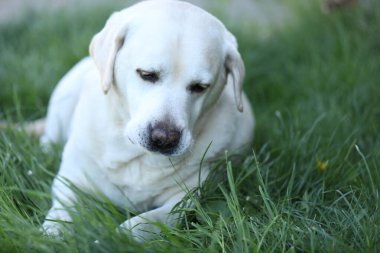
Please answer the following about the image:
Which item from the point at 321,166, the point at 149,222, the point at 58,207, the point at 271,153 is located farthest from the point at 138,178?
the point at 321,166

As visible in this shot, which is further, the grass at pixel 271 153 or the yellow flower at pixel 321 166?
the yellow flower at pixel 321 166

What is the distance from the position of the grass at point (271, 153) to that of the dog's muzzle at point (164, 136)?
245 mm

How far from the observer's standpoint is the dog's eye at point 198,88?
2.64 m

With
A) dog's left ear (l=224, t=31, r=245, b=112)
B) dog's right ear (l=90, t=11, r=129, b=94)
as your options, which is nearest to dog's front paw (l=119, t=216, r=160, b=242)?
dog's right ear (l=90, t=11, r=129, b=94)

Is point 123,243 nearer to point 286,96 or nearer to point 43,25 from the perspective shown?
point 286,96

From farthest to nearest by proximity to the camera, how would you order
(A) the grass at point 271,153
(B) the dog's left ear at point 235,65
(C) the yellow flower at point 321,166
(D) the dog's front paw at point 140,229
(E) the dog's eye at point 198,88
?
(C) the yellow flower at point 321,166 → (B) the dog's left ear at point 235,65 → (E) the dog's eye at point 198,88 → (D) the dog's front paw at point 140,229 → (A) the grass at point 271,153

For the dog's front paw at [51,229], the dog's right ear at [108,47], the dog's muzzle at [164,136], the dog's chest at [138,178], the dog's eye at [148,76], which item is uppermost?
the dog's right ear at [108,47]

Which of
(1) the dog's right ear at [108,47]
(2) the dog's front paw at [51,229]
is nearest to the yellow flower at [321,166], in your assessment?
(1) the dog's right ear at [108,47]

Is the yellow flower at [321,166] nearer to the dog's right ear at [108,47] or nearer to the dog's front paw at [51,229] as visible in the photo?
the dog's right ear at [108,47]

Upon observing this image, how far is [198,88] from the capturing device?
2.68 meters

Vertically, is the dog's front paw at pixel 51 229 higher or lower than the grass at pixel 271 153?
higher

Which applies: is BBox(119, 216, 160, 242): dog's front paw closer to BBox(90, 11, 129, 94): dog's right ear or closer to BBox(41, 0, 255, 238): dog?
BBox(41, 0, 255, 238): dog

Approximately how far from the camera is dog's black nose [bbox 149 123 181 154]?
8.29 ft

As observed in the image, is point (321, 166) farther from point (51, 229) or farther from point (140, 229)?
point (51, 229)
